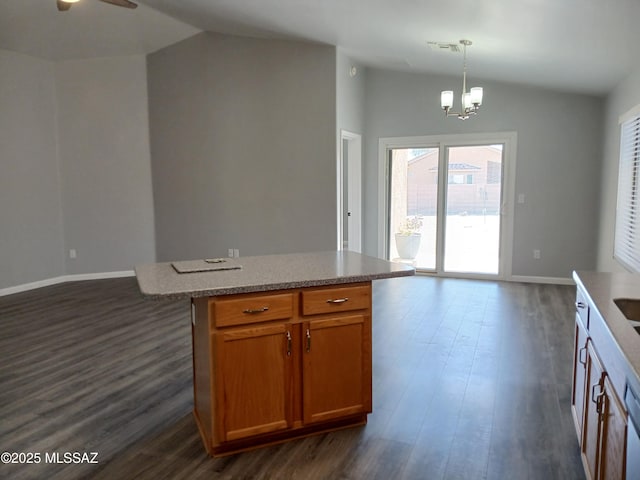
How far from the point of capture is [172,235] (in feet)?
22.5

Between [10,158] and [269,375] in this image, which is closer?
[269,375]

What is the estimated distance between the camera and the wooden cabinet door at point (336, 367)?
2.48 metres

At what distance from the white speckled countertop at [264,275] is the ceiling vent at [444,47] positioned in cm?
273

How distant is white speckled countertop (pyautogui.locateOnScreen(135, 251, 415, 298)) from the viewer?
2.19m

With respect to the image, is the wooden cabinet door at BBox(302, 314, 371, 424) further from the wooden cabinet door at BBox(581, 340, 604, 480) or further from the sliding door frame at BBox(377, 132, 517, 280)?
the sliding door frame at BBox(377, 132, 517, 280)

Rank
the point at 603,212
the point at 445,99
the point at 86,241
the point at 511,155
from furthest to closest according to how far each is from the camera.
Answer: the point at 86,241 → the point at 511,155 → the point at 603,212 → the point at 445,99

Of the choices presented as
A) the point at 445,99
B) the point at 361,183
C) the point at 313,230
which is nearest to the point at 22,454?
the point at 313,230

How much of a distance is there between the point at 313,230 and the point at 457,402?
11.3 ft

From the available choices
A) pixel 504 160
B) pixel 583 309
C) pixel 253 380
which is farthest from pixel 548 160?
pixel 253 380

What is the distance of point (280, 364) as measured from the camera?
95.0 inches

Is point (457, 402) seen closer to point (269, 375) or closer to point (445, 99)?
point (269, 375)

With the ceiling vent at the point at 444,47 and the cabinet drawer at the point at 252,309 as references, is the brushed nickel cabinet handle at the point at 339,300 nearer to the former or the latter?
the cabinet drawer at the point at 252,309

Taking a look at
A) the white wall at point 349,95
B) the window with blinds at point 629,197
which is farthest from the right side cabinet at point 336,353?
the white wall at point 349,95

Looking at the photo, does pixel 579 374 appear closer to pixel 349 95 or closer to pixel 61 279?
pixel 349 95
